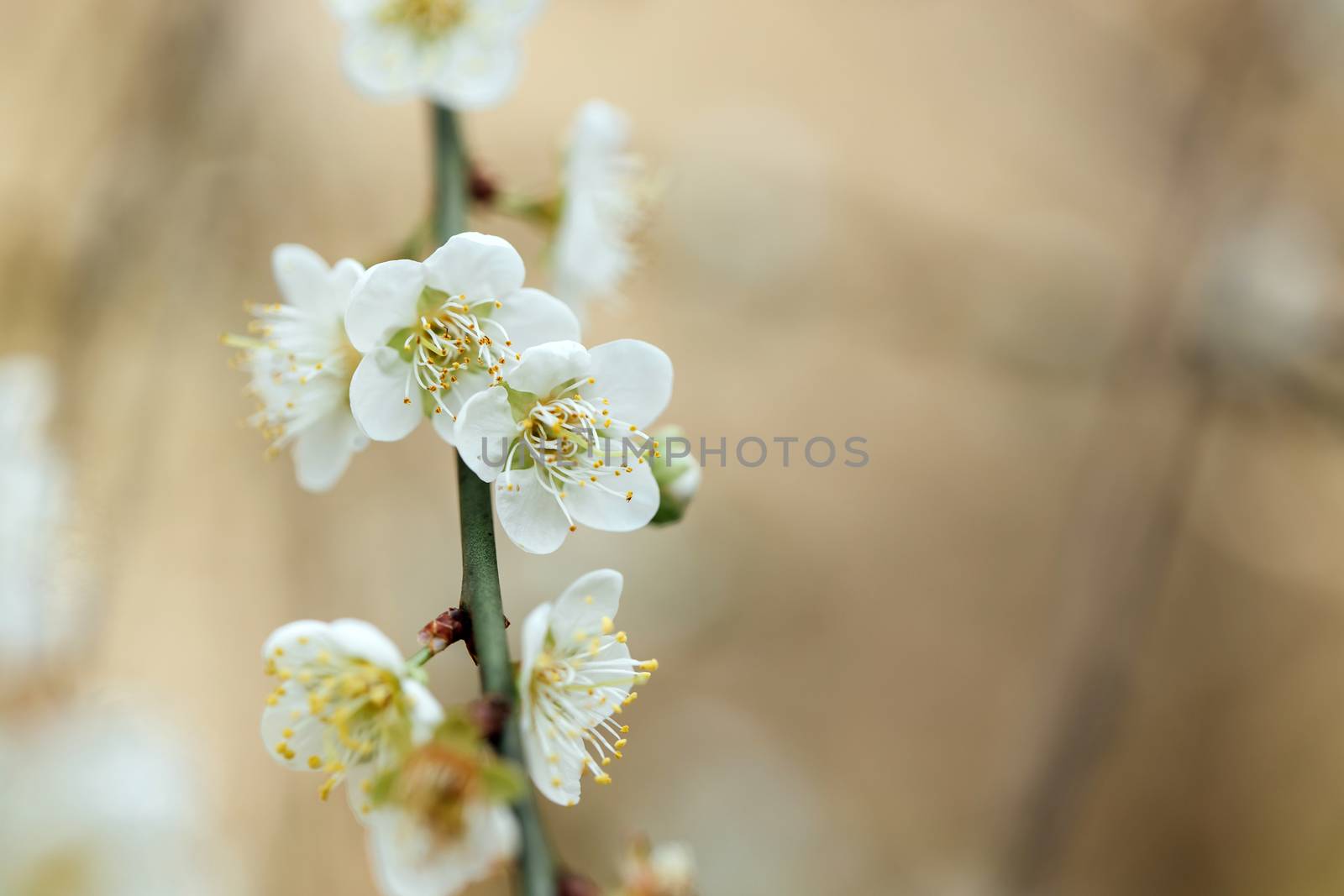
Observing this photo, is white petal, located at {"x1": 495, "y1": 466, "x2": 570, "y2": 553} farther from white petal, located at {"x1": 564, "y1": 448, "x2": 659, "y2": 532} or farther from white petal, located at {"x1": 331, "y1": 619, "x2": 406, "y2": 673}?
white petal, located at {"x1": 331, "y1": 619, "x2": 406, "y2": 673}

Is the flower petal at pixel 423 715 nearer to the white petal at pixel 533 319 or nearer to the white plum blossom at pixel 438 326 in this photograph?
the white plum blossom at pixel 438 326

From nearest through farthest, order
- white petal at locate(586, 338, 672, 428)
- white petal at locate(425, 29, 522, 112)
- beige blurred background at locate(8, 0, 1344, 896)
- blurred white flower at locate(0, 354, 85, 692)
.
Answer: white petal at locate(586, 338, 672, 428) < white petal at locate(425, 29, 522, 112) < blurred white flower at locate(0, 354, 85, 692) < beige blurred background at locate(8, 0, 1344, 896)

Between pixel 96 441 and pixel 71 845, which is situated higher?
pixel 96 441

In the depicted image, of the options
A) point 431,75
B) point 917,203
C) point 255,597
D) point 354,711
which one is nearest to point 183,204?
point 255,597

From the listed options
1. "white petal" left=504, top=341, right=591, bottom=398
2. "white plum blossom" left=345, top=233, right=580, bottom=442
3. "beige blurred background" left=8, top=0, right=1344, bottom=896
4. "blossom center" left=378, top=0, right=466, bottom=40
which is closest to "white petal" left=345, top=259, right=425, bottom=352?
"white plum blossom" left=345, top=233, right=580, bottom=442

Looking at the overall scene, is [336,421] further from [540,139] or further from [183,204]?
[540,139]

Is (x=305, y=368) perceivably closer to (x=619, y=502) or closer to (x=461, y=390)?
(x=461, y=390)
